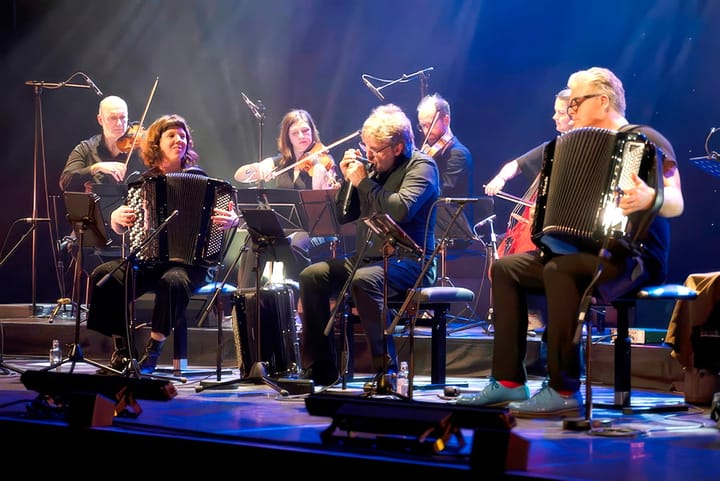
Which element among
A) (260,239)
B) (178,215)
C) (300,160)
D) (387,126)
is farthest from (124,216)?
(300,160)

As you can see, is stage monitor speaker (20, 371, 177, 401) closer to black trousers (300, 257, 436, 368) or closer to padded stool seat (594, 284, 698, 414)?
black trousers (300, 257, 436, 368)

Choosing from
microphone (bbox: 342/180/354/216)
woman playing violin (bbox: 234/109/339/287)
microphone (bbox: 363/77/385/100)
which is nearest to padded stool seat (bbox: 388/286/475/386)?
microphone (bbox: 342/180/354/216)

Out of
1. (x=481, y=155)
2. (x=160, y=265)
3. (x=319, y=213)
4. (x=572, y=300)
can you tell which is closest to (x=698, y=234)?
(x=481, y=155)

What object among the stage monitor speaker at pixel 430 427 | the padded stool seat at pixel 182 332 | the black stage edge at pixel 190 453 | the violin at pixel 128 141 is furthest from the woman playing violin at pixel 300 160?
the stage monitor speaker at pixel 430 427

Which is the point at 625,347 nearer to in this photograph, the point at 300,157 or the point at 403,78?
the point at 300,157

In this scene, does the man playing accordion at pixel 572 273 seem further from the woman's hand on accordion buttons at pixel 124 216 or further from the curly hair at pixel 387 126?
the woman's hand on accordion buttons at pixel 124 216

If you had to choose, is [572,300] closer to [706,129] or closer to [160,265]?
[160,265]

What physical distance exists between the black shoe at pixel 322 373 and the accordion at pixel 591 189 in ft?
4.85

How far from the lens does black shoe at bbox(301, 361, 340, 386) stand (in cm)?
462

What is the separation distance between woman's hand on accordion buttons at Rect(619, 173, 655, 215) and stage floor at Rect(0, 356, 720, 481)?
0.79 metres

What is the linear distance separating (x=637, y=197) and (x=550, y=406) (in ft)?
2.84

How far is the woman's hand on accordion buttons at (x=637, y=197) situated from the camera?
3.26 m

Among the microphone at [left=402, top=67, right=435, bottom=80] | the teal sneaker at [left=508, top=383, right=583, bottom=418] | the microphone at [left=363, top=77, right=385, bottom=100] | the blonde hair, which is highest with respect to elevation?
the microphone at [left=402, top=67, right=435, bottom=80]

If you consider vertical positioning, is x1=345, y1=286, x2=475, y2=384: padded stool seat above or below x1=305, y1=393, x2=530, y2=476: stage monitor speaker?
above
